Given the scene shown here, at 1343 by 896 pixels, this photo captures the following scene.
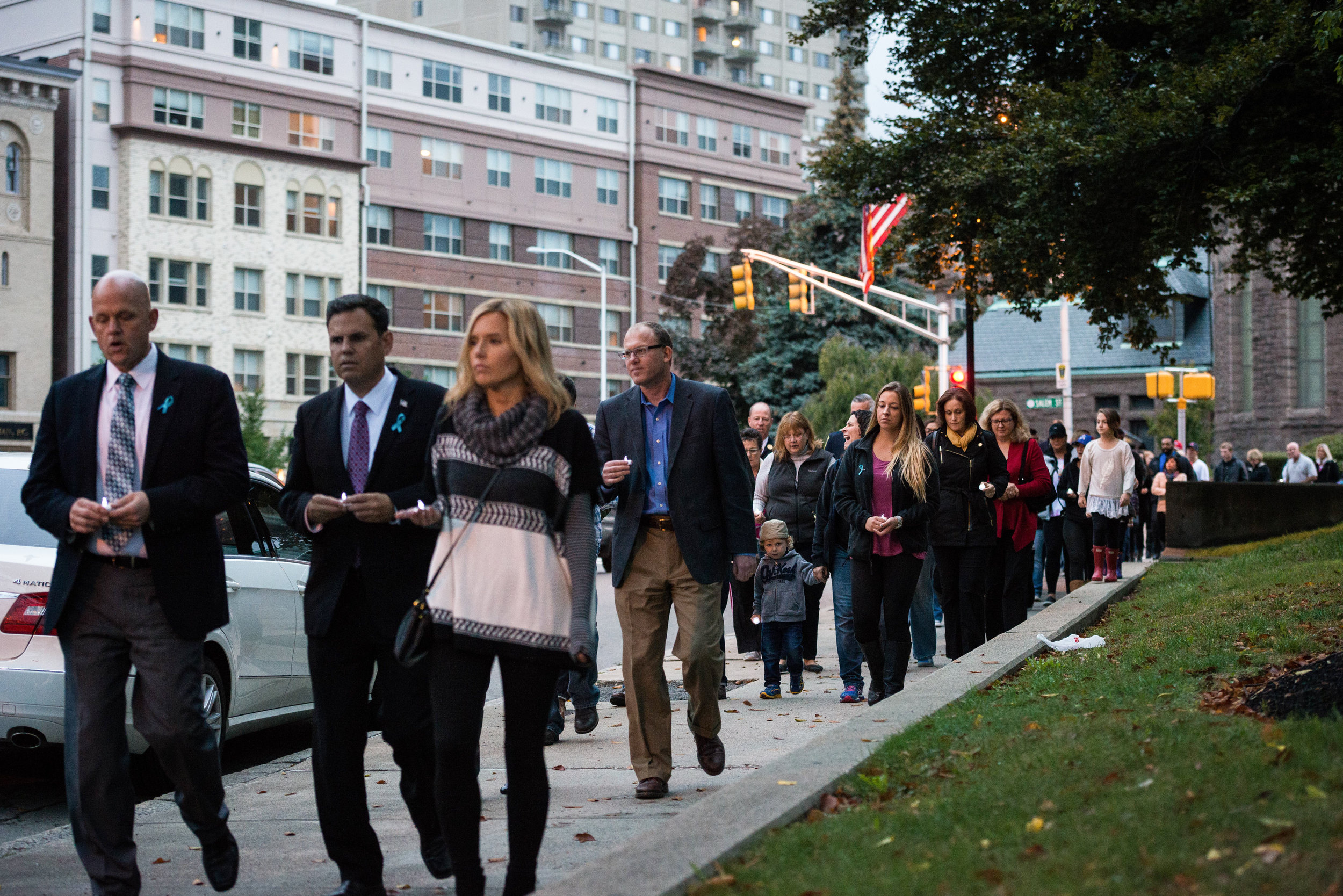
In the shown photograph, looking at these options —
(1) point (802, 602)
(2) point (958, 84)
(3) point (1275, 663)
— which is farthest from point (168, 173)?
(3) point (1275, 663)

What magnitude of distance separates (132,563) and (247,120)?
5786cm

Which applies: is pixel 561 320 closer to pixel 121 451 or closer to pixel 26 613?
pixel 26 613

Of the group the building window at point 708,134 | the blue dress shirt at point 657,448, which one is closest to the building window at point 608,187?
the building window at point 708,134

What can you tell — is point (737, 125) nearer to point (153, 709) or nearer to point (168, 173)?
point (168, 173)

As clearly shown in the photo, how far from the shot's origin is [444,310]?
66500mm

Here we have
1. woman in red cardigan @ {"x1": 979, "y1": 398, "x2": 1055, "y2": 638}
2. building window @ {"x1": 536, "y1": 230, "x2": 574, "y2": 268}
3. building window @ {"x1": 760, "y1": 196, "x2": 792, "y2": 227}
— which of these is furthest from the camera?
building window @ {"x1": 760, "y1": 196, "x2": 792, "y2": 227}

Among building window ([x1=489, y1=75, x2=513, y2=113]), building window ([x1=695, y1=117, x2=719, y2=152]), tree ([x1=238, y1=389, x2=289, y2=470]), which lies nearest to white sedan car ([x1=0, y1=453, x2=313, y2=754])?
tree ([x1=238, y1=389, x2=289, y2=470])

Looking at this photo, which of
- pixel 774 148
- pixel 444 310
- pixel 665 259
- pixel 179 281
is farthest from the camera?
pixel 774 148

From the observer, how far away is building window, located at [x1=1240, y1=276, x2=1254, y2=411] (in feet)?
185

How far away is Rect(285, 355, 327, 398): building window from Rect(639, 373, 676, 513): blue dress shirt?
54.4 m

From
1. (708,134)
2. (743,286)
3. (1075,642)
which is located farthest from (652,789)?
(708,134)

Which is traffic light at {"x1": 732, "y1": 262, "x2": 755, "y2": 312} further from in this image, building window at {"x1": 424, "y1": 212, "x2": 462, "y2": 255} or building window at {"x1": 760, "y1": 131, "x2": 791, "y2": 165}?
building window at {"x1": 760, "y1": 131, "x2": 791, "y2": 165}

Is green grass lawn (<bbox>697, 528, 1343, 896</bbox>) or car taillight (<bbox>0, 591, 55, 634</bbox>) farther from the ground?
car taillight (<bbox>0, 591, 55, 634</bbox>)

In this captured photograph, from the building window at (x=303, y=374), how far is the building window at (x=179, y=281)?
4196mm
